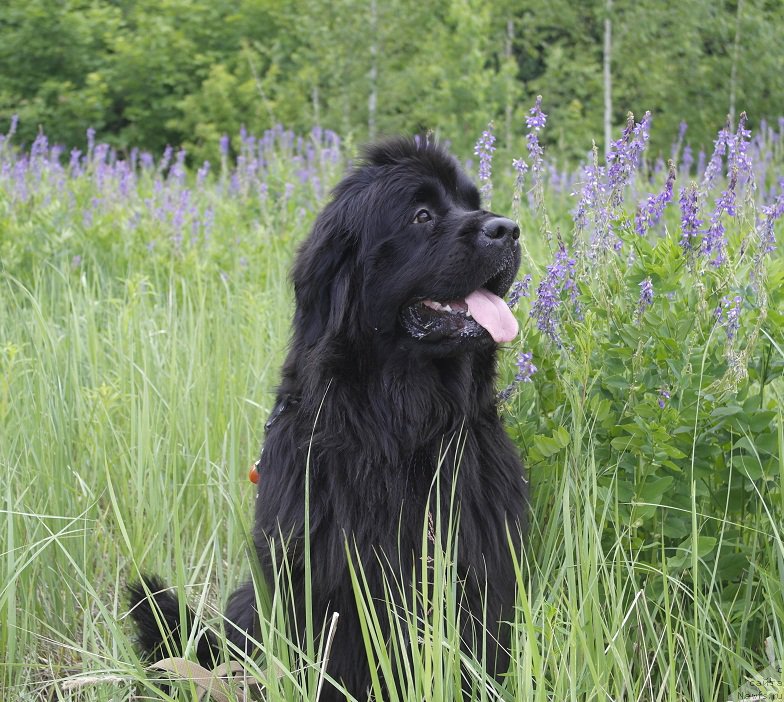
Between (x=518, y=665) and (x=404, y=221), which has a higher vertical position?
(x=404, y=221)

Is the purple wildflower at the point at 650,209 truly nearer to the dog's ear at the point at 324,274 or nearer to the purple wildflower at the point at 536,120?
the purple wildflower at the point at 536,120

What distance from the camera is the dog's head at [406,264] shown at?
2336 millimetres

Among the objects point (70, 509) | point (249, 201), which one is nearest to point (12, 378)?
point (70, 509)

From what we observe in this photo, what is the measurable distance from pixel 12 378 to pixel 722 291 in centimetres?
233

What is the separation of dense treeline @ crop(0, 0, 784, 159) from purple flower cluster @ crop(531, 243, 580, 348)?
521 centimetres

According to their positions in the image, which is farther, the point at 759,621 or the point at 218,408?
the point at 218,408

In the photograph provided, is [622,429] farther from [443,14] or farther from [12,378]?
[443,14]

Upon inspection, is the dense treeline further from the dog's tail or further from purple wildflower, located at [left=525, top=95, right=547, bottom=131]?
the dog's tail

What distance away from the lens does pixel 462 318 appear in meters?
2.33

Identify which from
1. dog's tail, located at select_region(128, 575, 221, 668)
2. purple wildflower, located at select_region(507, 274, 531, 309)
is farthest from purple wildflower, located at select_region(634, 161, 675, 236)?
dog's tail, located at select_region(128, 575, 221, 668)

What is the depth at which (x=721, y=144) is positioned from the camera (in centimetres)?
260

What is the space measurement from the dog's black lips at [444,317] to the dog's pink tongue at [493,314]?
2 cm

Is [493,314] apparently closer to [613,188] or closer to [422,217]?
[422,217]

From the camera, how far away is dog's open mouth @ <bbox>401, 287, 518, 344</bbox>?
2301 mm
